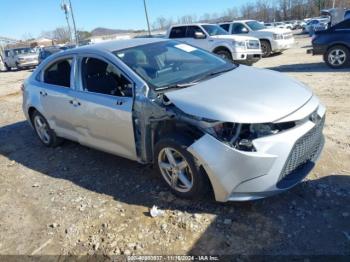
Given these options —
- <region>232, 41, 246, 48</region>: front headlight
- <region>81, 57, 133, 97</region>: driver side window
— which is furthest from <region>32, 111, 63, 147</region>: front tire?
<region>232, 41, 246, 48</region>: front headlight

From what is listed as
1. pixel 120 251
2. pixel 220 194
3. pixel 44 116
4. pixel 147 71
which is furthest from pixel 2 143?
pixel 220 194

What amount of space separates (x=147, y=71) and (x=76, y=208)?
1763mm

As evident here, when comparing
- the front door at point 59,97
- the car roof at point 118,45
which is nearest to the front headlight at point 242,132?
the car roof at point 118,45

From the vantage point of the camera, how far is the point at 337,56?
35.9 ft

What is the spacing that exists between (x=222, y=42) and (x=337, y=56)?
4.29m

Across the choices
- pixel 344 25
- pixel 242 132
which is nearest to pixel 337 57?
pixel 344 25

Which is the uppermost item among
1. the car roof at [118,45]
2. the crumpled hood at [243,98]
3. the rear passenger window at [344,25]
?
the car roof at [118,45]

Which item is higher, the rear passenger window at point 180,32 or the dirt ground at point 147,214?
the rear passenger window at point 180,32

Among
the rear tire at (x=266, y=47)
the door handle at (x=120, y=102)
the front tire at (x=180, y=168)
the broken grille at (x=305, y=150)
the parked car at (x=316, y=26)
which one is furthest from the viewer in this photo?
the parked car at (x=316, y=26)

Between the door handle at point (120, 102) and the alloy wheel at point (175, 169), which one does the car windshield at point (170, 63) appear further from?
the alloy wheel at point (175, 169)

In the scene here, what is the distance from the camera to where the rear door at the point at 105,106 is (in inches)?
160

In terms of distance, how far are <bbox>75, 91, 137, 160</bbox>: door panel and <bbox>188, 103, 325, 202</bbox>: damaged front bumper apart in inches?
39.5

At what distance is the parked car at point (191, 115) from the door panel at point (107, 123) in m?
0.01

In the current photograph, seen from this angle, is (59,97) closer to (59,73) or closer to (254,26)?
(59,73)
